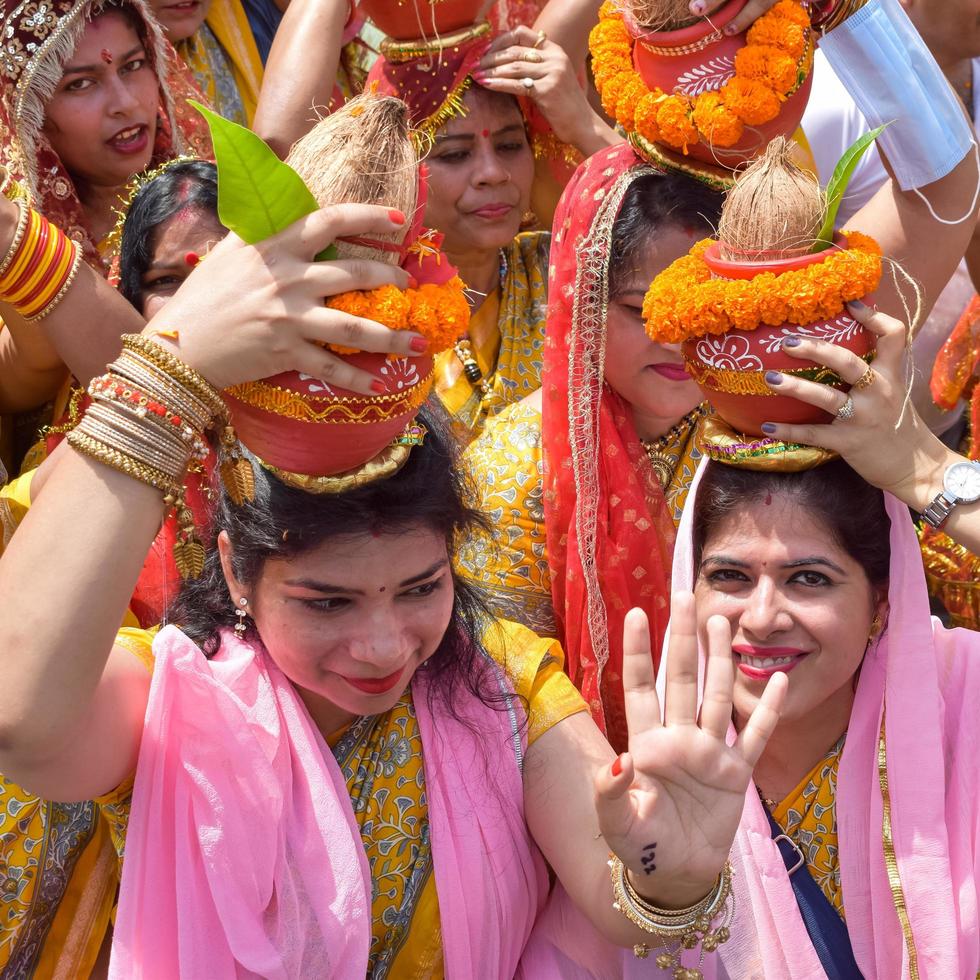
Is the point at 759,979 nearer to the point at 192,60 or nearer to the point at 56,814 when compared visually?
the point at 56,814

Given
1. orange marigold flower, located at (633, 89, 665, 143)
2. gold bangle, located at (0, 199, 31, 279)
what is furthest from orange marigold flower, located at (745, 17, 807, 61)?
gold bangle, located at (0, 199, 31, 279)

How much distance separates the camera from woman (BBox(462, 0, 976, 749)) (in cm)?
350

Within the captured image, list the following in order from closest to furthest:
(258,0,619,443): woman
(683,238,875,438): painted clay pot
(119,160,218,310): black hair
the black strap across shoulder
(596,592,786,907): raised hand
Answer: (596,592,786,907): raised hand → (683,238,875,438): painted clay pot → the black strap across shoulder → (119,160,218,310): black hair → (258,0,619,443): woman

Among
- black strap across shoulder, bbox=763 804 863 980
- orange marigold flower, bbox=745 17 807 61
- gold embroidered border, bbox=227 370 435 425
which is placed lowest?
black strap across shoulder, bbox=763 804 863 980

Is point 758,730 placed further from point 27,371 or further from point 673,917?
point 27,371

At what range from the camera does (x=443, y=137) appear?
167 inches

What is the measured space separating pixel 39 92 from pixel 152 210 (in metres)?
0.59

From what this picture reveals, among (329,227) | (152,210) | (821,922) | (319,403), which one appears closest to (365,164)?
(329,227)

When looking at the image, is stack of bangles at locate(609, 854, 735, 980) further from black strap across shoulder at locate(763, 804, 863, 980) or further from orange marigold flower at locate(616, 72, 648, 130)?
orange marigold flower at locate(616, 72, 648, 130)

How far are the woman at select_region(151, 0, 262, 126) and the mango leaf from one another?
2653 millimetres

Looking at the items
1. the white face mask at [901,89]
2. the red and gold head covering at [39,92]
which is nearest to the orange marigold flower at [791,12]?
the white face mask at [901,89]

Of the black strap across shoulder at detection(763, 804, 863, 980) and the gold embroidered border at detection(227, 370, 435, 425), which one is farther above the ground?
the gold embroidered border at detection(227, 370, 435, 425)

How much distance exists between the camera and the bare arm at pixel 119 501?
91.1 inches

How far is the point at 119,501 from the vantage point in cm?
238
